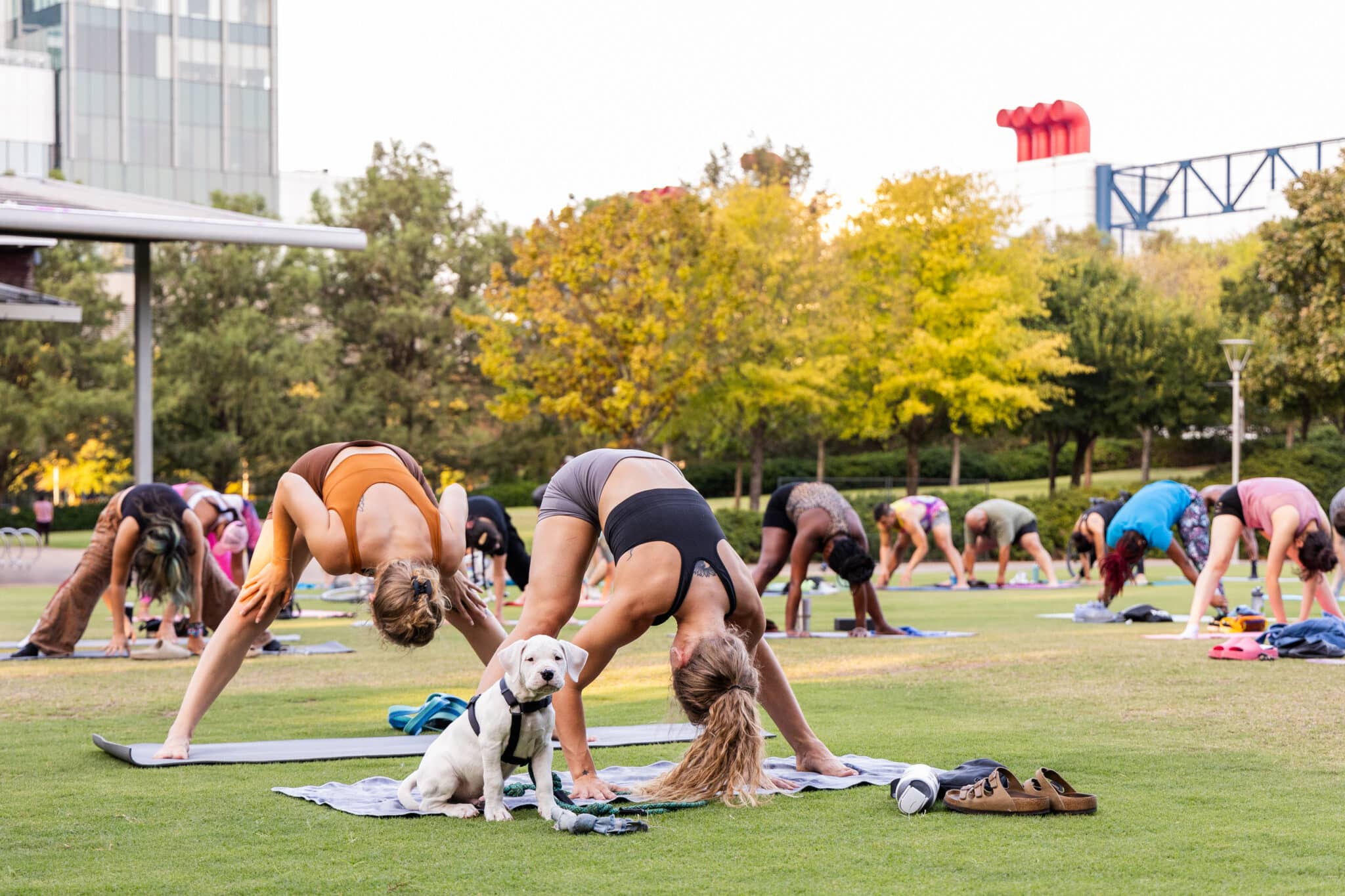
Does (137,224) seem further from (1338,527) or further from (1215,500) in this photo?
(1338,527)

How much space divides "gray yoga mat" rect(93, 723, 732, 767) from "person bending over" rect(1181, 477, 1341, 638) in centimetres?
698

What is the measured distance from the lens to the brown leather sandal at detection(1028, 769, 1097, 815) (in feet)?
20.1

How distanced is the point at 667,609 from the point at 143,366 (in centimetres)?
2013

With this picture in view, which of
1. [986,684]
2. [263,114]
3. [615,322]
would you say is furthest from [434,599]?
[263,114]

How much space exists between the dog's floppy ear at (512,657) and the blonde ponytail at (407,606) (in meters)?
0.69

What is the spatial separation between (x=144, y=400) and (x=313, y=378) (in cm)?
2426

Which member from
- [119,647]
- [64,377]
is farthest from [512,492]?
[119,647]

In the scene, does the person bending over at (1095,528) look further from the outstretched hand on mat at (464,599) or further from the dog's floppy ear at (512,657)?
the dog's floppy ear at (512,657)

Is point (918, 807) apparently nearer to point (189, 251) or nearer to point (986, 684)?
point (986, 684)

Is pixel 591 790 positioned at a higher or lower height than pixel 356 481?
lower

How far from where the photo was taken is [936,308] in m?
41.7

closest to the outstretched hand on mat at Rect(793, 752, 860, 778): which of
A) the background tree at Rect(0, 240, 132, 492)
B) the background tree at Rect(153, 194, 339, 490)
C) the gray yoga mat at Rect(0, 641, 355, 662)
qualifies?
the gray yoga mat at Rect(0, 641, 355, 662)

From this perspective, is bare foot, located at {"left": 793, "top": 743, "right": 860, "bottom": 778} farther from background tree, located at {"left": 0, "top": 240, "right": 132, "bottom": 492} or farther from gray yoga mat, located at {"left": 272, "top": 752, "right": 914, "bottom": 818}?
background tree, located at {"left": 0, "top": 240, "right": 132, "bottom": 492}

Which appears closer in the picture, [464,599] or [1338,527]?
[464,599]
